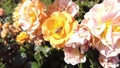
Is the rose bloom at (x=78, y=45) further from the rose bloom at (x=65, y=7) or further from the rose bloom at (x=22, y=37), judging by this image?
the rose bloom at (x=22, y=37)

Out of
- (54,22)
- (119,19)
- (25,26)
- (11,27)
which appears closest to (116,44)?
(119,19)

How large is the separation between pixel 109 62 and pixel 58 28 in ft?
1.08

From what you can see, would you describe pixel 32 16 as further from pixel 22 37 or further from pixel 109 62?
pixel 109 62

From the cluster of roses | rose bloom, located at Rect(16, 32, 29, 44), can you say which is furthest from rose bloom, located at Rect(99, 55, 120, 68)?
rose bloom, located at Rect(16, 32, 29, 44)

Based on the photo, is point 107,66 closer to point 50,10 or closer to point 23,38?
point 50,10

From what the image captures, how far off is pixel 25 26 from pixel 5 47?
1.38 feet

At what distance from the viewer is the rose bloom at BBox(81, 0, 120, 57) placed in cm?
191

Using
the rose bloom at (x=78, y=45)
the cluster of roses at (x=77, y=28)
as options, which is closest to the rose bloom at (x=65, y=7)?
the cluster of roses at (x=77, y=28)

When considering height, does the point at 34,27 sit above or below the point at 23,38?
above

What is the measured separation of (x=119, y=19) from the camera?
1.93 meters

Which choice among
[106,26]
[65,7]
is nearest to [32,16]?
[65,7]

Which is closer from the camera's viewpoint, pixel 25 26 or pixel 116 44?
pixel 116 44

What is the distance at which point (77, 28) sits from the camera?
6.47ft

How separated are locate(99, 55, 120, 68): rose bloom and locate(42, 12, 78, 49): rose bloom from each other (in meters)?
→ 0.22
